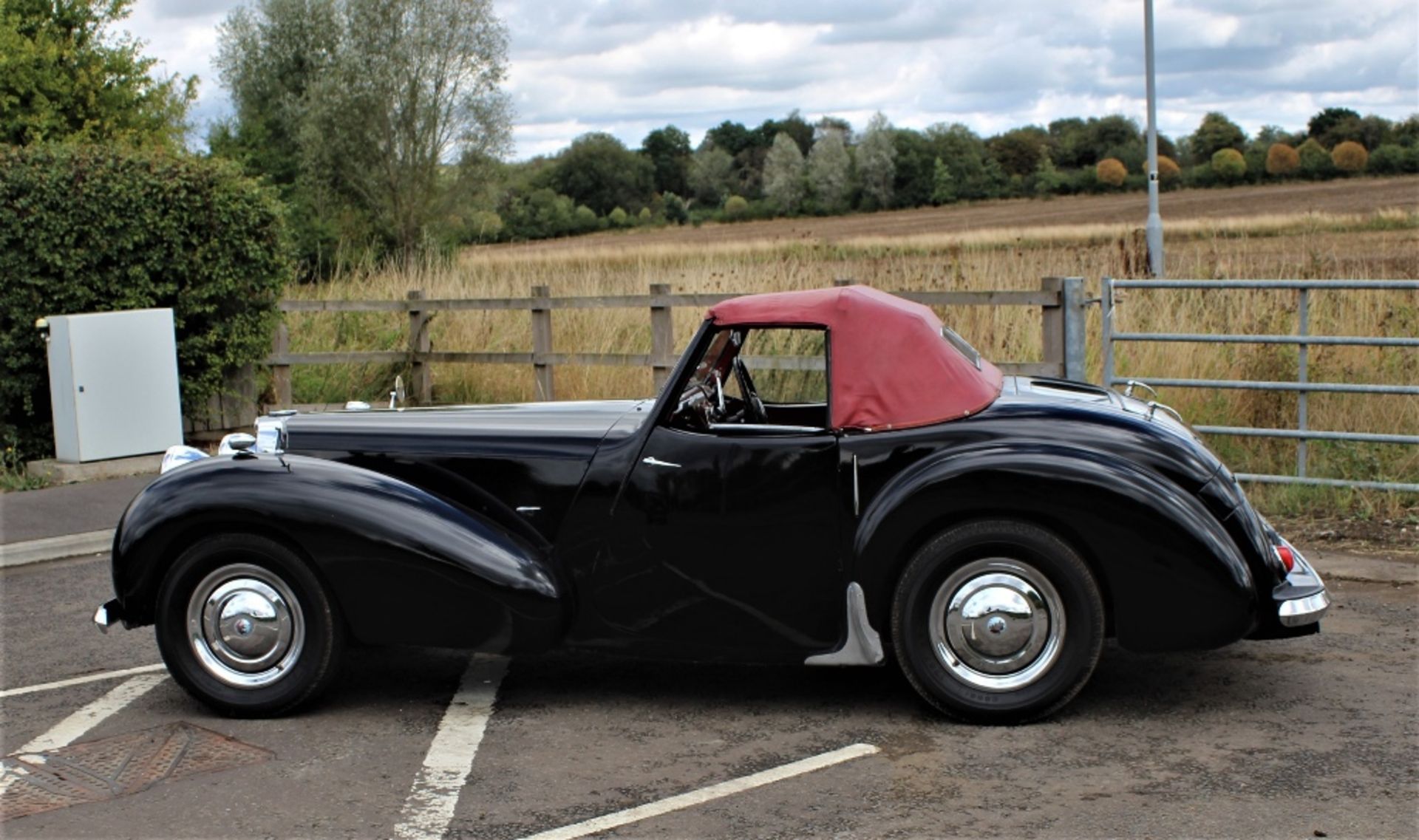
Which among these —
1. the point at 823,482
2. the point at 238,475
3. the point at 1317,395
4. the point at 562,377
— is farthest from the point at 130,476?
the point at 1317,395

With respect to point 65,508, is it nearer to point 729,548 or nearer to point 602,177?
point 729,548

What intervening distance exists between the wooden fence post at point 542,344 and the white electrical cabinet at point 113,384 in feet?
10.0

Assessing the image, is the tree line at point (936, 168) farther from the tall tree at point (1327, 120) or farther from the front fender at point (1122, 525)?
the front fender at point (1122, 525)

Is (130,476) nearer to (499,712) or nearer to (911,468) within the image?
(499,712)

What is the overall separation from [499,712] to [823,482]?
152 centimetres

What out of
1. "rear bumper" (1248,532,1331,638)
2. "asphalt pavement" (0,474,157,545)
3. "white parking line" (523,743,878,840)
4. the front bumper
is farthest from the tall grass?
A: the front bumper

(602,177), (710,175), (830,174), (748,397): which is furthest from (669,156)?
(748,397)

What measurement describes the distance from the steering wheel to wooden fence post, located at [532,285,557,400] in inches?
282

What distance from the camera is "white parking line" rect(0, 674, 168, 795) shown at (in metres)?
5.11

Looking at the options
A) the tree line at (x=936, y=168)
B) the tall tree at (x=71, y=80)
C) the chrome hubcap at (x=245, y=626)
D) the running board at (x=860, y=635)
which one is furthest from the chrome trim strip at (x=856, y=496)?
the tree line at (x=936, y=168)

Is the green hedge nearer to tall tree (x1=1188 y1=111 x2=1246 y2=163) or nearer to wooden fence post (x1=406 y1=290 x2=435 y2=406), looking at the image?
wooden fence post (x1=406 y1=290 x2=435 y2=406)

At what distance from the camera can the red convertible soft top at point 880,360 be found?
5340mm

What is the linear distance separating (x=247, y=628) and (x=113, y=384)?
682 cm

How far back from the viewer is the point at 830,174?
70875 millimetres
